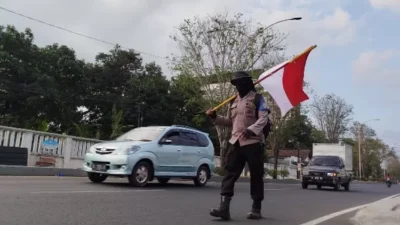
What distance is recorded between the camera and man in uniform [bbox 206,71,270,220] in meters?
6.04

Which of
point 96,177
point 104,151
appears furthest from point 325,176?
point 104,151

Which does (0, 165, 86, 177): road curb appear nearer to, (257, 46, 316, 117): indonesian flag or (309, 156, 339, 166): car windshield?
A: (257, 46, 316, 117): indonesian flag

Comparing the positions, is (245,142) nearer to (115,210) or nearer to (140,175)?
(115,210)

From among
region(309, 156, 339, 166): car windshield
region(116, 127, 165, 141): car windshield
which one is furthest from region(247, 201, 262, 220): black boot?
region(309, 156, 339, 166): car windshield

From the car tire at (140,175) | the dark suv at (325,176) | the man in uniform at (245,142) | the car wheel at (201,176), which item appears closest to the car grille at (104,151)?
the car tire at (140,175)

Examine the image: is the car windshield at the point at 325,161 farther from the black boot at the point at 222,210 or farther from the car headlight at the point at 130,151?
the black boot at the point at 222,210

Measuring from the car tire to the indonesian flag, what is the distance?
5119 millimetres

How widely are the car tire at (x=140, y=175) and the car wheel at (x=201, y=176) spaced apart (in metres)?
2.21

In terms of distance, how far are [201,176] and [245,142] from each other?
773cm

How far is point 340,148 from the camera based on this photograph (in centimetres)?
3394

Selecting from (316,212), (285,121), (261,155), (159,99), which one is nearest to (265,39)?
(285,121)

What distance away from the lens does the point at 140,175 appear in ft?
37.5

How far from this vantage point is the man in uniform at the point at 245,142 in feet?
19.8

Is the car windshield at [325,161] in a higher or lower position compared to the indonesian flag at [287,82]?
lower
